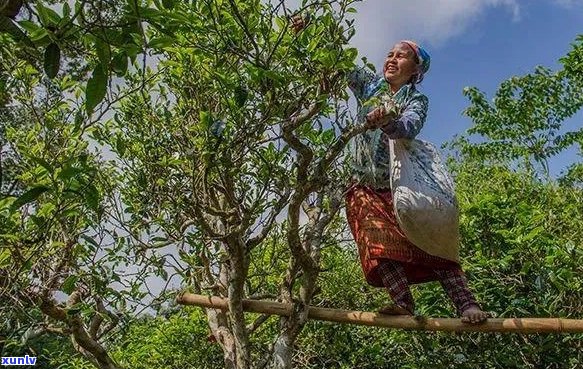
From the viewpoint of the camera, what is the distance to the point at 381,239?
2641mm

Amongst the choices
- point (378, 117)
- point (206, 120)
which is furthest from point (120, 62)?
point (378, 117)

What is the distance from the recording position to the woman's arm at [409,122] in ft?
8.14

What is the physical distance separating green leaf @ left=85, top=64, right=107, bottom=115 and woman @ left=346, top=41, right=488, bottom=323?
1459mm

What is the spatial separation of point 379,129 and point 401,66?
35cm

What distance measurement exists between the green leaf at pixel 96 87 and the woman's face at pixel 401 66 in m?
1.93

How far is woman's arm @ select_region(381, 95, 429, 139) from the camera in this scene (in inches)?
97.7

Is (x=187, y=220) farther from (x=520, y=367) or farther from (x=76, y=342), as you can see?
(x=520, y=367)

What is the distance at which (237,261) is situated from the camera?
264 centimetres

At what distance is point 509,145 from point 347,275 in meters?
5.10

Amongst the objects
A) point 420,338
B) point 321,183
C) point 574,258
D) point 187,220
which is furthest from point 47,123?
point 574,258

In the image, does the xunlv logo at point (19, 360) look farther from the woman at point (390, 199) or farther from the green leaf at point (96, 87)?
the green leaf at point (96, 87)

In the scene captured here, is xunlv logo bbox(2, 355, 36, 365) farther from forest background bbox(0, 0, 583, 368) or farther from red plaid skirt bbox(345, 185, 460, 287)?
red plaid skirt bbox(345, 185, 460, 287)

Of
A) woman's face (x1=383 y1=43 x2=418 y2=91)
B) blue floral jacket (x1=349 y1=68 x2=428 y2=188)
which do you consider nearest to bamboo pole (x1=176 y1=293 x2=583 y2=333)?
blue floral jacket (x1=349 y1=68 x2=428 y2=188)

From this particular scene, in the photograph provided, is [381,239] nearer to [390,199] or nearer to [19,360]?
[390,199]
